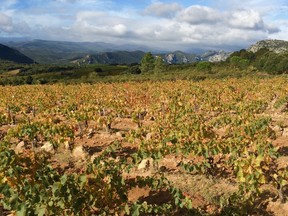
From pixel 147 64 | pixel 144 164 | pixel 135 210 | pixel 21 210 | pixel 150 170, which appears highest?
pixel 21 210

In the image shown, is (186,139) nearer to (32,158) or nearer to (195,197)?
(195,197)

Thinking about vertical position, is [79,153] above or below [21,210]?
below

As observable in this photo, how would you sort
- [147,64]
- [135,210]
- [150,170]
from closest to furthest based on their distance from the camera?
[135,210] → [150,170] → [147,64]

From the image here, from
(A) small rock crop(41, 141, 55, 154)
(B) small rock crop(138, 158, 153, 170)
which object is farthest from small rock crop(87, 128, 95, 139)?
(B) small rock crop(138, 158, 153, 170)

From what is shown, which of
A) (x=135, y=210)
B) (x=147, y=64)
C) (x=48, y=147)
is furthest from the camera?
(x=147, y=64)

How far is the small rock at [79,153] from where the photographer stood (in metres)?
15.7

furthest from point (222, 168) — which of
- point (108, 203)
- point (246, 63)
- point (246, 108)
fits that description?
point (246, 63)

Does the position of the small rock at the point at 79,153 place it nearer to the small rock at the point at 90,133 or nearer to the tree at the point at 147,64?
the small rock at the point at 90,133

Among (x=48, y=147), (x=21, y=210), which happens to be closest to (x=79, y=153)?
(x=48, y=147)

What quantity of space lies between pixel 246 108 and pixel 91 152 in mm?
11333

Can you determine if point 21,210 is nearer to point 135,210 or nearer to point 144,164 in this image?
point 135,210

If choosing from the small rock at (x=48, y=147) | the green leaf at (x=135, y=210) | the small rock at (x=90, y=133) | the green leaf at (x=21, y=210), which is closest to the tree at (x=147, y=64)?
the small rock at (x=90, y=133)

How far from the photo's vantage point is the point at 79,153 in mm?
15969

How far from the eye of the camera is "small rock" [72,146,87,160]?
1567 centimetres
